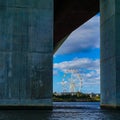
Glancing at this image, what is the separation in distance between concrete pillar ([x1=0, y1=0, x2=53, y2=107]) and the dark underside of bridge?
1209cm

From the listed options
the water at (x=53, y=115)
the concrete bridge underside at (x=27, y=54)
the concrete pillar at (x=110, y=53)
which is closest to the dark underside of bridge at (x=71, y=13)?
the concrete pillar at (x=110, y=53)

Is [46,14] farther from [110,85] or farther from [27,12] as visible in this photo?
[110,85]

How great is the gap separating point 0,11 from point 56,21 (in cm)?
2145

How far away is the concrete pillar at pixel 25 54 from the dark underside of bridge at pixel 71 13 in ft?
39.7

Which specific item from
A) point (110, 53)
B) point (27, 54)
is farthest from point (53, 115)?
point (110, 53)

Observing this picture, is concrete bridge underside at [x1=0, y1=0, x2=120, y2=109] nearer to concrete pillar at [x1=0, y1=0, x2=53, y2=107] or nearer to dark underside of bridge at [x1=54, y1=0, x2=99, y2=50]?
concrete pillar at [x1=0, y1=0, x2=53, y2=107]

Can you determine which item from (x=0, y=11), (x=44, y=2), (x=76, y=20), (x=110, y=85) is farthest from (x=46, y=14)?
(x=76, y=20)

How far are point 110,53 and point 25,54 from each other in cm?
678

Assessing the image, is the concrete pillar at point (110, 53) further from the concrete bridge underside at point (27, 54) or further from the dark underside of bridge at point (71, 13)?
the dark underside of bridge at point (71, 13)

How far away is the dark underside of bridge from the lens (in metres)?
39.8

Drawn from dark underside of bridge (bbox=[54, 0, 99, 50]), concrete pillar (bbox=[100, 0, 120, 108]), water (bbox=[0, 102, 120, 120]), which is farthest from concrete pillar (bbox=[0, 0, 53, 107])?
dark underside of bridge (bbox=[54, 0, 99, 50])

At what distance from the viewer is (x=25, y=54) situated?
2712 cm

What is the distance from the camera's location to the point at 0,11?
1081 inches

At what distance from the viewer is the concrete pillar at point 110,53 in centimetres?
2903
